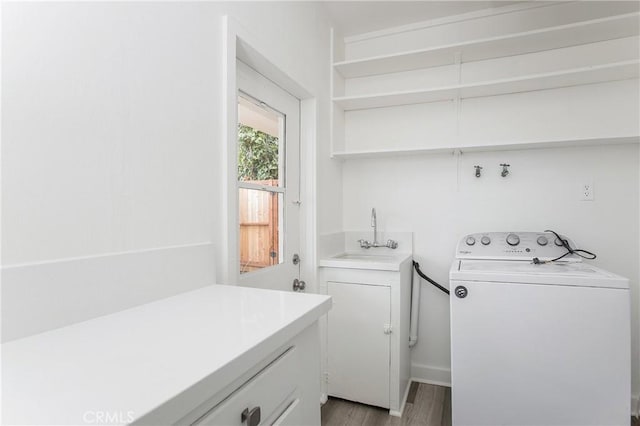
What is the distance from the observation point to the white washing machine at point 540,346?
1502mm

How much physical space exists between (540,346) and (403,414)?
34.0 inches

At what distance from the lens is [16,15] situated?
0.73 meters

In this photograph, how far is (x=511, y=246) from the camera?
7.04ft

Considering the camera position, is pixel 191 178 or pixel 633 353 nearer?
pixel 191 178

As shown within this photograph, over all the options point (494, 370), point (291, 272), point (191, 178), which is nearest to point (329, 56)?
point (291, 272)

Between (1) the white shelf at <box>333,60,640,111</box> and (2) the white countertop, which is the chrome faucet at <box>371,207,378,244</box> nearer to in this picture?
(1) the white shelf at <box>333,60,640,111</box>

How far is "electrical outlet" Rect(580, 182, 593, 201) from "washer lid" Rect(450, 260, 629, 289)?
0.50m

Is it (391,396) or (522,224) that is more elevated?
(522,224)

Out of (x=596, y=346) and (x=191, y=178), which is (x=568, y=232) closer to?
(x=596, y=346)

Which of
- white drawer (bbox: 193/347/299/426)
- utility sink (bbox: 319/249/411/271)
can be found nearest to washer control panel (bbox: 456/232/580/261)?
utility sink (bbox: 319/249/411/271)

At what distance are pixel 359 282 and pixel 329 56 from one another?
1465 millimetres

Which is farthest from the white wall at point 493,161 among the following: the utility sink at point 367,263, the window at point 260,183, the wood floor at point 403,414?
the window at point 260,183

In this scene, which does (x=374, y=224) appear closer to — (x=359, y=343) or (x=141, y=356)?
(x=359, y=343)

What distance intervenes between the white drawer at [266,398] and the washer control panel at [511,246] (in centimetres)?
161
